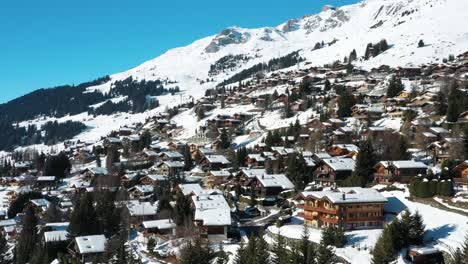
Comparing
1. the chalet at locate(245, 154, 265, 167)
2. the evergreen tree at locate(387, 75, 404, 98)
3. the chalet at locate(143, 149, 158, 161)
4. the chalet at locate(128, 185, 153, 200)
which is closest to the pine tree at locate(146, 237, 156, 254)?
the chalet at locate(128, 185, 153, 200)

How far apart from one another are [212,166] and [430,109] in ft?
123

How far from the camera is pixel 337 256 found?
3825 cm

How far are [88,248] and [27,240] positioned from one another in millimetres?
12556

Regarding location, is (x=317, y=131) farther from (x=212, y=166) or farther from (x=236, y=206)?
(x=236, y=206)

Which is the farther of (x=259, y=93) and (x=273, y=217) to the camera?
(x=259, y=93)

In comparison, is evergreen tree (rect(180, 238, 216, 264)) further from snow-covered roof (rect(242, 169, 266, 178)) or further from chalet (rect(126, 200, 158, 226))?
snow-covered roof (rect(242, 169, 266, 178))

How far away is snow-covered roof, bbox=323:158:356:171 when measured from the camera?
2459 inches

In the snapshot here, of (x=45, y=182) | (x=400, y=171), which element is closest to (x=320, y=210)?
(x=400, y=171)

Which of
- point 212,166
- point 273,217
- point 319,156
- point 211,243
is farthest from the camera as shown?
point 212,166

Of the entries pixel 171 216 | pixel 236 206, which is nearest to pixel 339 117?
pixel 236 206

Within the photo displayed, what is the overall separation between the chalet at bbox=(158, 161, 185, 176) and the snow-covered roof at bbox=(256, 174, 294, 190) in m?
22.9

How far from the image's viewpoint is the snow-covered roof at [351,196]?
150 ft

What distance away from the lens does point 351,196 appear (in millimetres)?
46938

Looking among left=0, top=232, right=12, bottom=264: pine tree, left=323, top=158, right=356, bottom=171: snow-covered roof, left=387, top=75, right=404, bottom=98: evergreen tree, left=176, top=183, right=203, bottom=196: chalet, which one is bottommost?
left=0, top=232, right=12, bottom=264: pine tree
